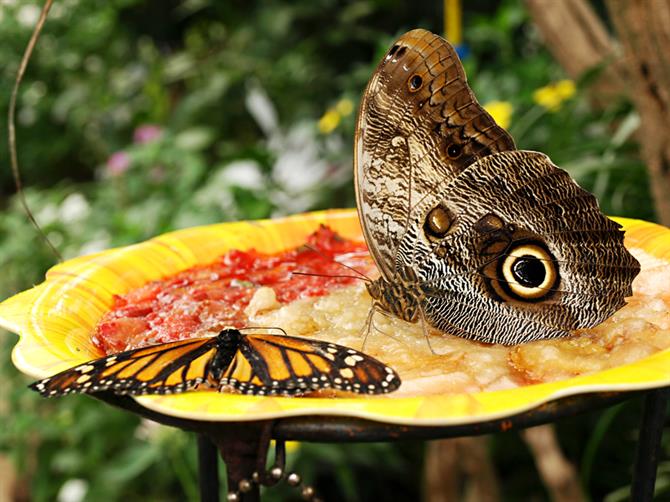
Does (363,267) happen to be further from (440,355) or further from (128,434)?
(128,434)

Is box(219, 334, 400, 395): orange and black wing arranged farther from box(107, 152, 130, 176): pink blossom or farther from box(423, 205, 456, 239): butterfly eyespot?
box(107, 152, 130, 176): pink blossom

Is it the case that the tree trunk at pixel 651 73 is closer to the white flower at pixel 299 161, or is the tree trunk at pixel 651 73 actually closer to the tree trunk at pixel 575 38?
the tree trunk at pixel 575 38

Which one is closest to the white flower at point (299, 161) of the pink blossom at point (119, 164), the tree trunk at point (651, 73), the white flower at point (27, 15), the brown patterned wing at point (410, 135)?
the pink blossom at point (119, 164)

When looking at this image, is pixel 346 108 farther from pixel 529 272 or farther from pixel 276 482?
pixel 276 482

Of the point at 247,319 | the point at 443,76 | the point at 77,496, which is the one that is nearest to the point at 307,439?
the point at 247,319

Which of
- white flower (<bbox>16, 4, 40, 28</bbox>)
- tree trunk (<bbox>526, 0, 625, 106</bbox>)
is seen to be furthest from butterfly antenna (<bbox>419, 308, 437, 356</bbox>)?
white flower (<bbox>16, 4, 40, 28</bbox>)

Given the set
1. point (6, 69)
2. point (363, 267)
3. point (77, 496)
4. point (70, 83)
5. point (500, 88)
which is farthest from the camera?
point (70, 83)
